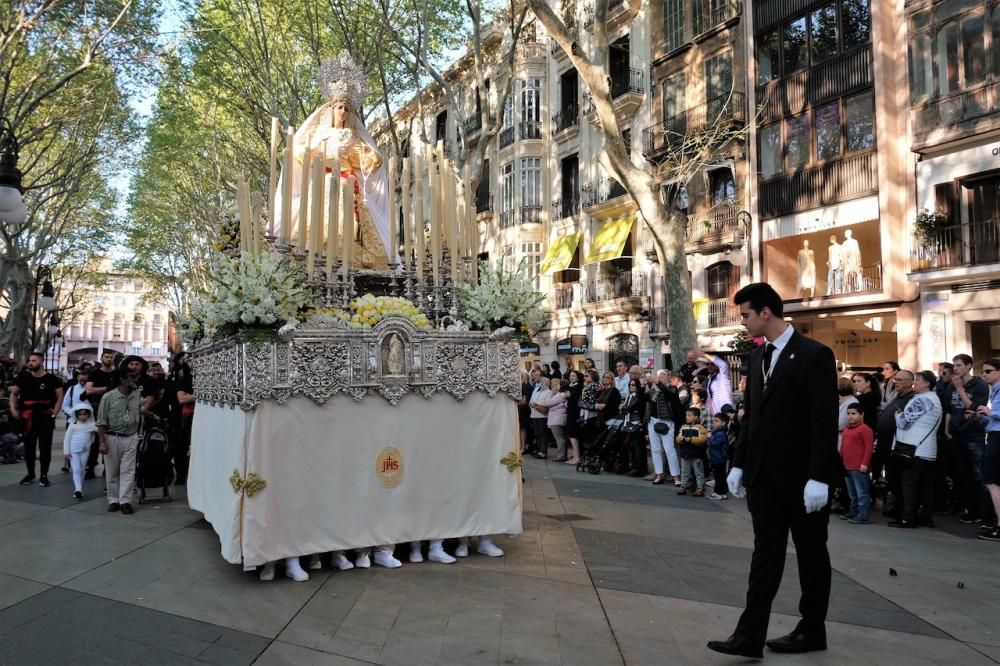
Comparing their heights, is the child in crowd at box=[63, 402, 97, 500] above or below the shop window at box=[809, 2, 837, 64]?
below

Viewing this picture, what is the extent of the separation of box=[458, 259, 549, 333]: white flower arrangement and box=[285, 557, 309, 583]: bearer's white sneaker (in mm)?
2678

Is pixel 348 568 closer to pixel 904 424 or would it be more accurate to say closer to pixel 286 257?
pixel 286 257

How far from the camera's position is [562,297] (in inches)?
Answer: 1244

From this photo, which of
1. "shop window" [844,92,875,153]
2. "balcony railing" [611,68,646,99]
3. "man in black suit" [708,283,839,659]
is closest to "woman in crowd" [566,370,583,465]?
"man in black suit" [708,283,839,659]

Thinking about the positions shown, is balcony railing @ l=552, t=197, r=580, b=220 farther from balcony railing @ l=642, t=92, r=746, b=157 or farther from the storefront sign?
the storefront sign

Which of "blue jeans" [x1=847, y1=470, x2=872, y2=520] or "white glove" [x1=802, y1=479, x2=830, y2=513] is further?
"blue jeans" [x1=847, y1=470, x2=872, y2=520]

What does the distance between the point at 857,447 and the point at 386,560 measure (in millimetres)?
5948

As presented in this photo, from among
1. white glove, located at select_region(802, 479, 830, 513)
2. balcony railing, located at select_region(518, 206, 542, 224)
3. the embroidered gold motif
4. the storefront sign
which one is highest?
balcony railing, located at select_region(518, 206, 542, 224)

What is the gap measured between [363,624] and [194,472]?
14.7 ft

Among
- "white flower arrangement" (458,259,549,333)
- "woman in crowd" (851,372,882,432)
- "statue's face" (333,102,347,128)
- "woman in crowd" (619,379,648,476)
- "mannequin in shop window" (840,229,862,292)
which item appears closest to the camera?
"white flower arrangement" (458,259,549,333)

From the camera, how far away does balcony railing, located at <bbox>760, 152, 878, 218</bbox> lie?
19969mm

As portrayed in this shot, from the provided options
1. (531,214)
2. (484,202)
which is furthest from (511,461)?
(484,202)

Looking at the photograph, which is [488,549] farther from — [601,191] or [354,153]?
[601,191]

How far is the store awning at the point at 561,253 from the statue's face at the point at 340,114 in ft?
69.1
